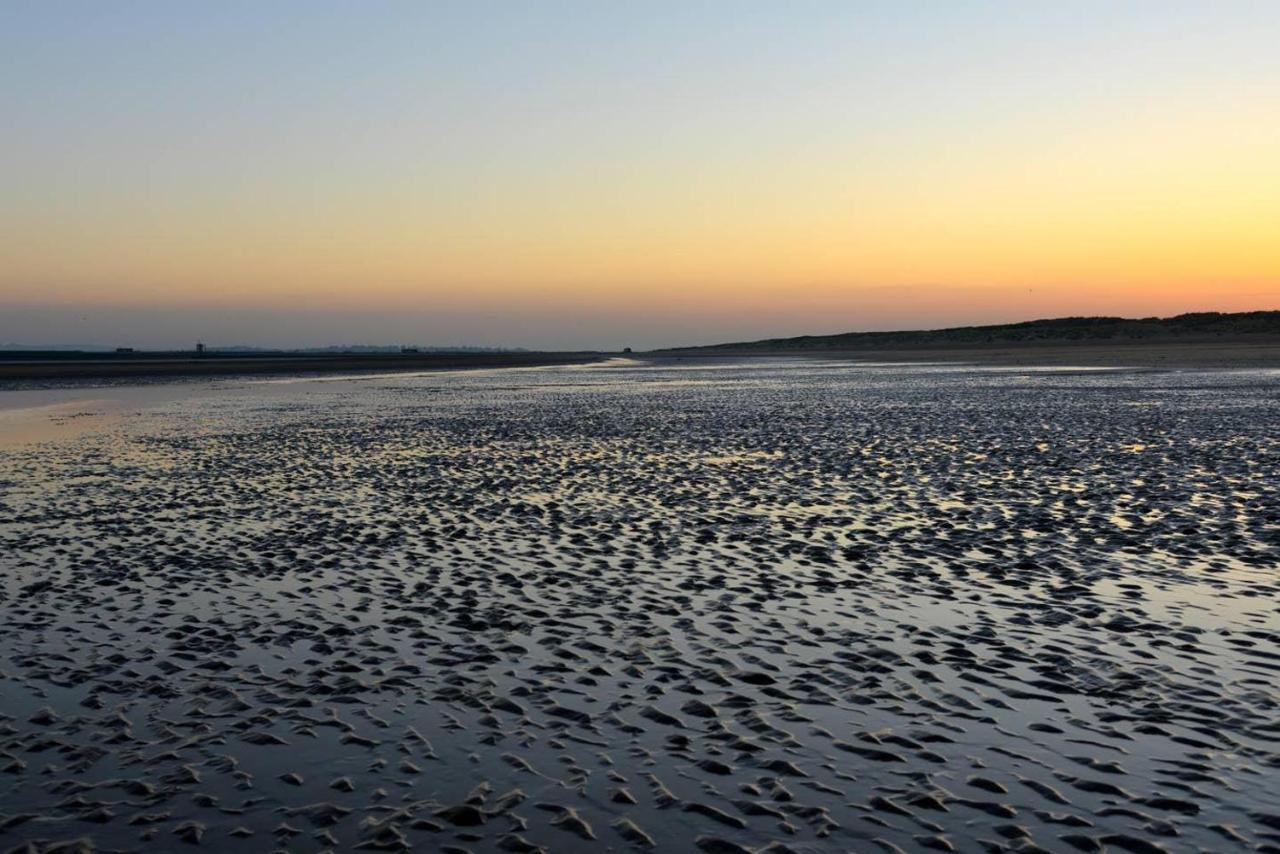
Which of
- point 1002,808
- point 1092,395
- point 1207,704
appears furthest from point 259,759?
point 1092,395

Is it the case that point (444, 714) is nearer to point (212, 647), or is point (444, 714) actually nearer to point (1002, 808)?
point (212, 647)

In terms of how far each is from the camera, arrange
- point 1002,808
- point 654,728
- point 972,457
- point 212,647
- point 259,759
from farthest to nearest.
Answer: point 972,457 < point 212,647 < point 654,728 < point 259,759 < point 1002,808

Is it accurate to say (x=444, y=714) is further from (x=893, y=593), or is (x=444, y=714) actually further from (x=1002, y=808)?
(x=893, y=593)

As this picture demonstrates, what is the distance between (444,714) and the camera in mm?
10992

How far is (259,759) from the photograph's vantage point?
981 centimetres

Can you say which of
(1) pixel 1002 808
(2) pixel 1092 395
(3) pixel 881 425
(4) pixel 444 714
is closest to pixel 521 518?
(4) pixel 444 714

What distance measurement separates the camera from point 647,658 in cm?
1291

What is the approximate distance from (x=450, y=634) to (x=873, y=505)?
40.9 ft

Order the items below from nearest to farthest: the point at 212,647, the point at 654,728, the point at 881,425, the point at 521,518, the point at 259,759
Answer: the point at 259,759 < the point at 654,728 < the point at 212,647 < the point at 521,518 < the point at 881,425

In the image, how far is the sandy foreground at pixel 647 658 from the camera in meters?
8.61

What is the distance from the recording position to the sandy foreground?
8.61 metres

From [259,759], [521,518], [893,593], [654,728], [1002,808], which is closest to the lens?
[1002,808]

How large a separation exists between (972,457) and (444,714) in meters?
24.8

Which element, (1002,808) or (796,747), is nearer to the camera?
(1002,808)
